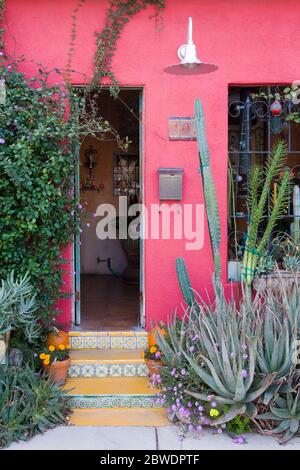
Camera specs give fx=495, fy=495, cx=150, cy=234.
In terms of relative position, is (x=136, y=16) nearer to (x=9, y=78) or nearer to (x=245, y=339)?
(x=9, y=78)

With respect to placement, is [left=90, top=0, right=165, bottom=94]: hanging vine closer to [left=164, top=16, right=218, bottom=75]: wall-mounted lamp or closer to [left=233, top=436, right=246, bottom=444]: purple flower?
[left=164, top=16, right=218, bottom=75]: wall-mounted lamp

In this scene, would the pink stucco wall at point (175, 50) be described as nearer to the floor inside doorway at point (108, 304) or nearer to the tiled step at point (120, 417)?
the floor inside doorway at point (108, 304)

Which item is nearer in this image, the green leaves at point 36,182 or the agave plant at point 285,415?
the agave plant at point 285,415

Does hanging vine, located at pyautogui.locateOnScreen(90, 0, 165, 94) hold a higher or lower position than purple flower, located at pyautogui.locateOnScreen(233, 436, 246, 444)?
higher

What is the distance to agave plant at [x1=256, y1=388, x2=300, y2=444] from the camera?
3.74 metres

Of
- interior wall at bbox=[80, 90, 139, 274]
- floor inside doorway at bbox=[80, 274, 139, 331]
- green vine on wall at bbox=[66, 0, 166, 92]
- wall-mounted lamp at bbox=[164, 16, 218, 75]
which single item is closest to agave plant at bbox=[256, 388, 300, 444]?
floor inside doorway at bbox=[80, 274, 139, 331]

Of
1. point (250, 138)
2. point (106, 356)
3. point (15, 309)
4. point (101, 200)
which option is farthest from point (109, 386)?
point (101, 200)

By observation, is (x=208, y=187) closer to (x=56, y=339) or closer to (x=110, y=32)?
(x=110, y=32)

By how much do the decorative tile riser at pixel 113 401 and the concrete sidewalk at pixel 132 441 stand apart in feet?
1.19

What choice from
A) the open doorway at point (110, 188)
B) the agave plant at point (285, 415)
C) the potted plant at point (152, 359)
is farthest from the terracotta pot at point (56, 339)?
the open doorway at point (110, 188)

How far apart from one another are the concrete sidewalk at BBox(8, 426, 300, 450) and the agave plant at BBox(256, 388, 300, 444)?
0.07m

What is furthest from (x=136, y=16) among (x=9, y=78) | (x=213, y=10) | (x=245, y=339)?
(x=245, y=339)

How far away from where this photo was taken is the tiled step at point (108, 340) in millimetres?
5090

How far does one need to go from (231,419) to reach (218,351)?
20.2 inches
